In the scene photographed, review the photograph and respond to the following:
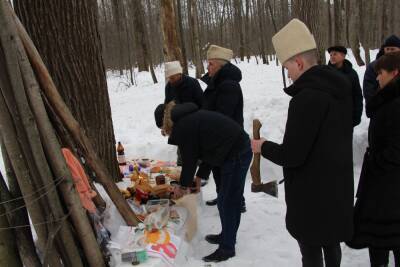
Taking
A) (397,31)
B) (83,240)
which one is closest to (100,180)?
(83,240)

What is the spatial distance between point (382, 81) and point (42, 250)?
2.62 meters

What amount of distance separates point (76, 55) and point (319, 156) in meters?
2.81

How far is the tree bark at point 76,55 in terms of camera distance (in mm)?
3621

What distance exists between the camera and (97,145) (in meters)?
4.20

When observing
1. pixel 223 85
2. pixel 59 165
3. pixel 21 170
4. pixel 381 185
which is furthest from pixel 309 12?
pixel 21 170

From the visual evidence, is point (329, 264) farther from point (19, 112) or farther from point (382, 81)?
point (19, 112)

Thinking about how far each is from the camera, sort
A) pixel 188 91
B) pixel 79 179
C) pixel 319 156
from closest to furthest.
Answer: pixel 319 156 < pixel 79 179 < pixel 188 91

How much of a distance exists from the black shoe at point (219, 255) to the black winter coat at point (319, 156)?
127cm

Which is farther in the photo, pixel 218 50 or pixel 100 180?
pixel 218 50

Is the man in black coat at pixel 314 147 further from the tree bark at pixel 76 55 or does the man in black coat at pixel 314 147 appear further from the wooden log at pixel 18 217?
the tree bark at pixel 76 55

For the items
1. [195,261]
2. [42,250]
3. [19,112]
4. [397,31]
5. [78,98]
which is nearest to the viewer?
[19,112]

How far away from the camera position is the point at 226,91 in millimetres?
3914

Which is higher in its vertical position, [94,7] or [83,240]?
[94,7]

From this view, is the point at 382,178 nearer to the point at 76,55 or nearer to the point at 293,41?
the point at 293,41
